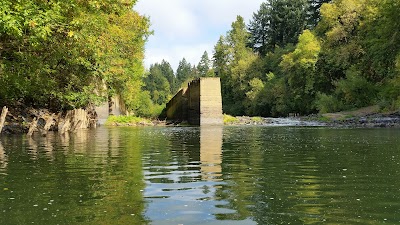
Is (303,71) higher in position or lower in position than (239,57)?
lower

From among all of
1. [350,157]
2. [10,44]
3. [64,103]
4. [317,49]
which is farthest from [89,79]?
[317,49]

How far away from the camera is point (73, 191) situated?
7.88 metres

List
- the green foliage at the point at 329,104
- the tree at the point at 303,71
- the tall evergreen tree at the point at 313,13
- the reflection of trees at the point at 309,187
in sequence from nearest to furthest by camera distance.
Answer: the reflection of trees at the point at 309,187, the green foliage at the point at 329,104, the tree at the point at 303,71, the tall evergreen tree at the point at 313,13

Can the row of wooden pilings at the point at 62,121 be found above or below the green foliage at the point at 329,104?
below

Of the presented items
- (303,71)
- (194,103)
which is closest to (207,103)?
(194,103)

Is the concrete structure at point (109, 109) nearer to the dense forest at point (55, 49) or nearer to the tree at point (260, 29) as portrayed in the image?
the dense forest at point (55, 49)

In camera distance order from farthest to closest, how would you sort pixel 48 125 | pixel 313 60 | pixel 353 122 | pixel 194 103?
1. pixel 313 60
2. pixel 194 103
3. pixel 353 122
4. pixel 48 125

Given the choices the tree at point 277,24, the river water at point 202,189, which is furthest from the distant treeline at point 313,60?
the river water at point 202,189

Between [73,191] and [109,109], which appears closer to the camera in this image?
[73,191]

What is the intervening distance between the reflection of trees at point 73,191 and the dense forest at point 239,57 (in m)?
5.39

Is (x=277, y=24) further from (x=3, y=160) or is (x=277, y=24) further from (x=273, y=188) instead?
(x=273, y=188)

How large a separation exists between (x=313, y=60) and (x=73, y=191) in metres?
66.3

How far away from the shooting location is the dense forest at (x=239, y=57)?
1888cm

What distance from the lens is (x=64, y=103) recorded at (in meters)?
29.1
